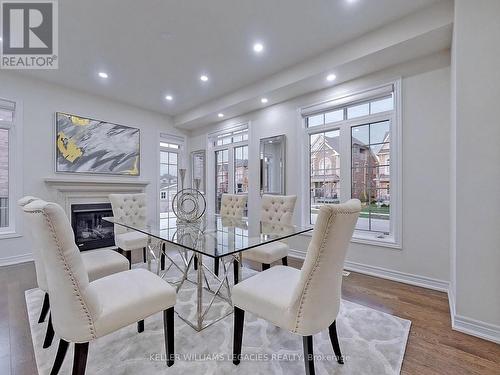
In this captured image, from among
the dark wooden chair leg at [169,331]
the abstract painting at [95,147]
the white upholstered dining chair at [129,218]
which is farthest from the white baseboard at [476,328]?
the abstract painting at [95,147]

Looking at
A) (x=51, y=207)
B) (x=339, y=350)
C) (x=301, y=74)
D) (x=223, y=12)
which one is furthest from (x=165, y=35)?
(x=339, y=350)

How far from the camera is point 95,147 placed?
4.43 m

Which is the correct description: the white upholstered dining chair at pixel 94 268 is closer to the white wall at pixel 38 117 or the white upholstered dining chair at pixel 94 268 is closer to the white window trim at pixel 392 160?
the white wall at pixel 38 117

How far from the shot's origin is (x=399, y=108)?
2.92 m

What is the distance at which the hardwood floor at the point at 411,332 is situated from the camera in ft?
4.99

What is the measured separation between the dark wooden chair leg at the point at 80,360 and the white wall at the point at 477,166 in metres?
2.61

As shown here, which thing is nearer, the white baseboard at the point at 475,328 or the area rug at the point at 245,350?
the area rug at the point at 245,350

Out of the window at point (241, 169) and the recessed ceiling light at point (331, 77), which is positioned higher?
the recessed ceiling light at point (331, 77)

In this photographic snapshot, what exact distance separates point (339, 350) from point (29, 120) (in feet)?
16.7

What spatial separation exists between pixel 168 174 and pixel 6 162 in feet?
8.97

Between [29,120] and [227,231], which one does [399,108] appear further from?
[29,120]

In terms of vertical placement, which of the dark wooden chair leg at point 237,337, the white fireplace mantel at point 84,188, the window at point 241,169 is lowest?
the dark wooden chair leg at point 237,337

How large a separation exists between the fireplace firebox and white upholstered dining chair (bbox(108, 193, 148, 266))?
154 centimetres

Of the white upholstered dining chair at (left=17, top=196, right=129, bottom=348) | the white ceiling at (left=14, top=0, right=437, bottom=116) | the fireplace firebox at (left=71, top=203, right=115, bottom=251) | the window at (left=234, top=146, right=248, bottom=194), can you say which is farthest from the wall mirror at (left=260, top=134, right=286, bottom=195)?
the fireplace firebox at (left=71, top=203, right=115, bottom=251)
